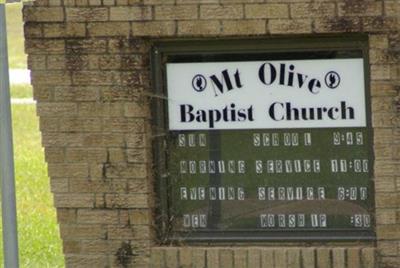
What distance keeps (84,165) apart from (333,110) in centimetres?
130

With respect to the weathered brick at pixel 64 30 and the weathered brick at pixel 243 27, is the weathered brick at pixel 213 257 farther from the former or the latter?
the weathered brick at pixel 64 30

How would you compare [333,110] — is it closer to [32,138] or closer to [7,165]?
[7,165]

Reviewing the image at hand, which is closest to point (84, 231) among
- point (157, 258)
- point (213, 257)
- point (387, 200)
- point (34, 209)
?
point (157, 258)

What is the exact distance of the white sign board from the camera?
745 cm

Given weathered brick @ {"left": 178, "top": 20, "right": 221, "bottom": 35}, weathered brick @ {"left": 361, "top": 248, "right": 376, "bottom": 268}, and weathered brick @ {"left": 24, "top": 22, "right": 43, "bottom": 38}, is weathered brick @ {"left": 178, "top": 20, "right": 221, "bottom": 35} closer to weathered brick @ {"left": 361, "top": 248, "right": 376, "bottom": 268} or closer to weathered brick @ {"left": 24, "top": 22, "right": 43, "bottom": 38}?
weathered brick @ {"left": 24, "top": 22, "right": 43, "bottom": 38}

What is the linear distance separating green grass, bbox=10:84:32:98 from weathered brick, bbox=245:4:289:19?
14478 mm

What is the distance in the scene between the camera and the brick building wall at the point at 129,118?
734cm

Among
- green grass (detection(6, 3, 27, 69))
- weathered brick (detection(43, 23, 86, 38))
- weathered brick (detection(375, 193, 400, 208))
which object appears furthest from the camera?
green grass (detection(6, 3, 27, 69))

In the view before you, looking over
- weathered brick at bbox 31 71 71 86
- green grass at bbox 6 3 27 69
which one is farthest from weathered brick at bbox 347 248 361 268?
green grass at bbox 6 3 27 69

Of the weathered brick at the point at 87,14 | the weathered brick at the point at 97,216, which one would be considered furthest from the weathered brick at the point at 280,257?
the weathered brick at the point at 87,14

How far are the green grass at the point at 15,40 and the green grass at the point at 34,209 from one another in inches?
345

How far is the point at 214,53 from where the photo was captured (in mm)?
7562

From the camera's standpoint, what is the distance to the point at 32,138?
1711 cm

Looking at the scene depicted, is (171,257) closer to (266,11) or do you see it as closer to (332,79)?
(332,79)
